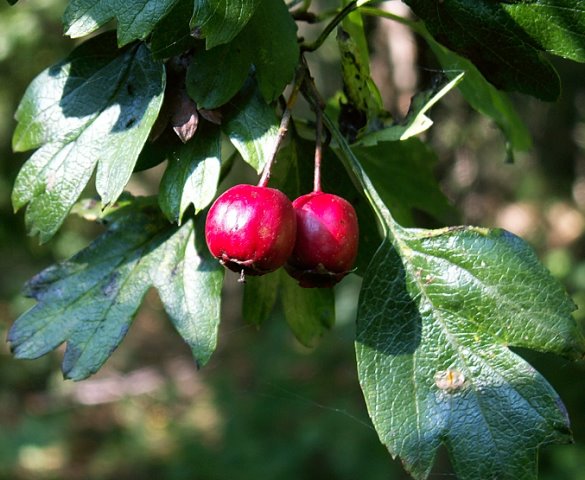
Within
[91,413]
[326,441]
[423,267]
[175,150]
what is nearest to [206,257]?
[175,150]

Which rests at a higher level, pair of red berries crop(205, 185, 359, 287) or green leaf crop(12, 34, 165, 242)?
green leaf crop(12, 34, 165, 242)

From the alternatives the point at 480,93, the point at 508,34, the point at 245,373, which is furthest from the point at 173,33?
the point at 245,373

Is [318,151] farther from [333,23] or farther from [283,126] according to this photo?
[333,23]

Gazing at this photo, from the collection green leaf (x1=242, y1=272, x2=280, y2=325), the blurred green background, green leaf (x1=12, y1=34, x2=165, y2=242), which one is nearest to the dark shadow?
green leaf (x1=12, y1=34, x2=165, y2=242)

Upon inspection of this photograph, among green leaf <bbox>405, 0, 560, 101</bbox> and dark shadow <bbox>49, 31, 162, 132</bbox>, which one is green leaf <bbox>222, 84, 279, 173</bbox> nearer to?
dark shadow <bbox>49, 31, 162, 132</bbox>

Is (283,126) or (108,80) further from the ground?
(108,80)

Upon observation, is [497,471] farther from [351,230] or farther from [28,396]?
[28,396]
